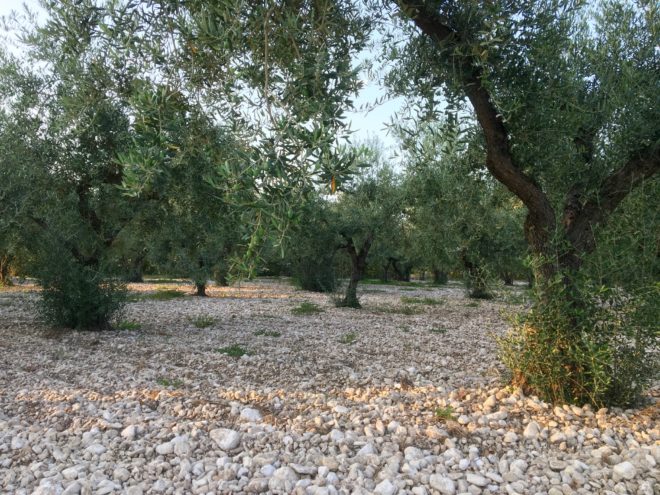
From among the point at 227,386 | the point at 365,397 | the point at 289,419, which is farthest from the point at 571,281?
the point at 227,386

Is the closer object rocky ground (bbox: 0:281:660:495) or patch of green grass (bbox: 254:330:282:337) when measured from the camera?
rocky ground (bbox: 0:281:660:495)

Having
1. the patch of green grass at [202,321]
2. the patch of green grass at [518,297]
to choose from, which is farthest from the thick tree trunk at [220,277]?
the patch of green grass at [518,297]

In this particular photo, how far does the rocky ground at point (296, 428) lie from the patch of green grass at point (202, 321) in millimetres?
3796

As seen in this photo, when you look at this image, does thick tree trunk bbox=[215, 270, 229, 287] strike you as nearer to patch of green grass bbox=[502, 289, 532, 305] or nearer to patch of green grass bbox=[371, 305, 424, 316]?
patch of green grass bbox=[371, 305, 424, 316]

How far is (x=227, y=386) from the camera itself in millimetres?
6816

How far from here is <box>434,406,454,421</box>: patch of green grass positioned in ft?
17.8

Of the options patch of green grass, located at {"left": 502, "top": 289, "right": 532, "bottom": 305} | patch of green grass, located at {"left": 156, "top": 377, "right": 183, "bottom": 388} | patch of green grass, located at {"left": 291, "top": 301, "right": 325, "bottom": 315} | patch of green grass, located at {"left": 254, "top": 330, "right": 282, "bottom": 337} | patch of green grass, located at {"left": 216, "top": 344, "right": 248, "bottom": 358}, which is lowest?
patch of green grass, located at {"left": 156, "top": 377, "right": 183, "bottom": 388}

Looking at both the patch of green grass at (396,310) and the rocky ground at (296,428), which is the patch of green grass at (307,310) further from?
the rocky ground at (296,428)

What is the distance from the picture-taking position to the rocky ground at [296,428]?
416 centimetres

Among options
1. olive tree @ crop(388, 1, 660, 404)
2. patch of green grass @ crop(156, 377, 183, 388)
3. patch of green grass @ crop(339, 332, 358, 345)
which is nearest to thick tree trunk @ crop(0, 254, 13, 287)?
patch of green grass @ crop(339, 332, 358, 345)

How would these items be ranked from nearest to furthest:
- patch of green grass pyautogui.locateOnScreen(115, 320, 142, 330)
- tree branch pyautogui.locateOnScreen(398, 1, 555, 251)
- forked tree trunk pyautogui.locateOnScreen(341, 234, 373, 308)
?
tree branch pyautogui.locateOnScreen(398, 1, 555, 251) < patch of green grass pyautogui.locateOnScreen(115, 320, 142, 330) < forked tree trunk pyautogui.locateOnScreen(341, 234, 373, 308)

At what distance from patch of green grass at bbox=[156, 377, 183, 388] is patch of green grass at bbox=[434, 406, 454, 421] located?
11.8 ft

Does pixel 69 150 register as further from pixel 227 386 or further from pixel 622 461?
pixel 622 461

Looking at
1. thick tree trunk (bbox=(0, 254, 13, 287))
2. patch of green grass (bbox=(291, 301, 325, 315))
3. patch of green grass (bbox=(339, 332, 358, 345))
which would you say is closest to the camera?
patch of green grass (bbox=(339, 332, 358, 345))
